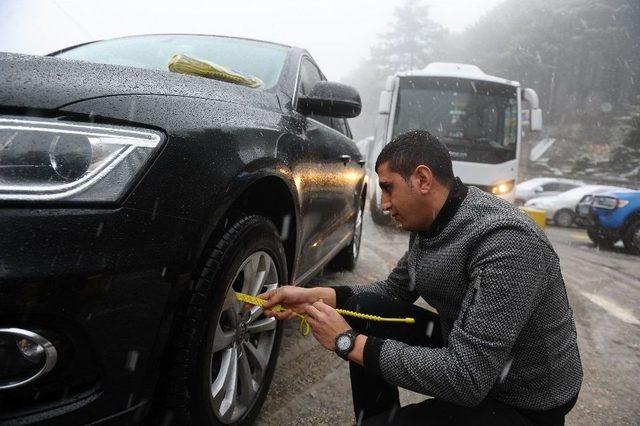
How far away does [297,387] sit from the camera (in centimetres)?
218

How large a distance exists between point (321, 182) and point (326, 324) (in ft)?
3.73

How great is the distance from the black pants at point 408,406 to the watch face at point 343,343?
24cm

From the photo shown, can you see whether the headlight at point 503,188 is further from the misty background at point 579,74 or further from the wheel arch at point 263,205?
the misty background at point 579,74

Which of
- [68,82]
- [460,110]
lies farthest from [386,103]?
[68,82]

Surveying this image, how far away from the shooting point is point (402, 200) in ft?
4.56

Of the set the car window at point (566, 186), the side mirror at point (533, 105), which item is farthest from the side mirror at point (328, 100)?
the car window at point (566, 186)

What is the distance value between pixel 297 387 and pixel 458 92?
23.1ft

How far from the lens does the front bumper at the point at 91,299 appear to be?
3.13 feet

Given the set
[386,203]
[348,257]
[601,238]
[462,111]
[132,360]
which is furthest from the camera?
[462,111]

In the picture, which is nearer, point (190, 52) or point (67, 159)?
point (67, 159)

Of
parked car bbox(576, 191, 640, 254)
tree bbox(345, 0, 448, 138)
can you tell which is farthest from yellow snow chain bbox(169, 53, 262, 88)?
tree bbox(345, 0, 448, 138)

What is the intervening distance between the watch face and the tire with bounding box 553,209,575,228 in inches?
457

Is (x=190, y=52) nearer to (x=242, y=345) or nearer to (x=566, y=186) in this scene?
(x=242, y=345)

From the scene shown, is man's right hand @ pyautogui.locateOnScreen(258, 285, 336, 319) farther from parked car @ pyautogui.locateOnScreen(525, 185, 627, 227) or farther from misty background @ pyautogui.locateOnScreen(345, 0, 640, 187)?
misty background @ pyautogui.locateOnScreen(345, 0, 640, 187)
